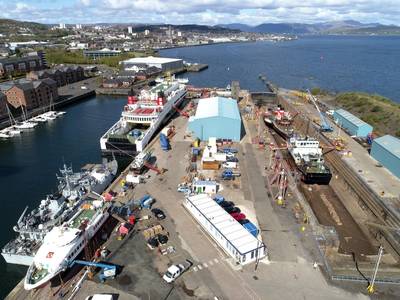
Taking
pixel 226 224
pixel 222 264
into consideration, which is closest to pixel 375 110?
pixel 226 224

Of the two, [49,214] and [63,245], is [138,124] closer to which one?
[49,214]

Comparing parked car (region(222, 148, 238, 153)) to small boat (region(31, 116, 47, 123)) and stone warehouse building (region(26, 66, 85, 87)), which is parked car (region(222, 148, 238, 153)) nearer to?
small boat (region(31, 116, 47, 123))

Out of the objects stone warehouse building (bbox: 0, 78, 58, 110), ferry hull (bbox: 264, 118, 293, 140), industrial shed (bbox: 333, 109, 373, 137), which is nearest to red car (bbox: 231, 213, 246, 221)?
ferry hull (bbox: 264, 118, 293, 140)

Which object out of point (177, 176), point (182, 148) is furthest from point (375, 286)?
point (182, 148)

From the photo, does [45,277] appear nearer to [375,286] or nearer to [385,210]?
[375,286]

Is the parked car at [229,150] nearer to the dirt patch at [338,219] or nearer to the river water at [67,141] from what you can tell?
the dirt patch at [338,219]

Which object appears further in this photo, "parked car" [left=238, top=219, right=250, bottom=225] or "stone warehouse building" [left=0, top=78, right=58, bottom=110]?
"stone warehouse building" [left=0, top=78, right=58, bottom=110]
